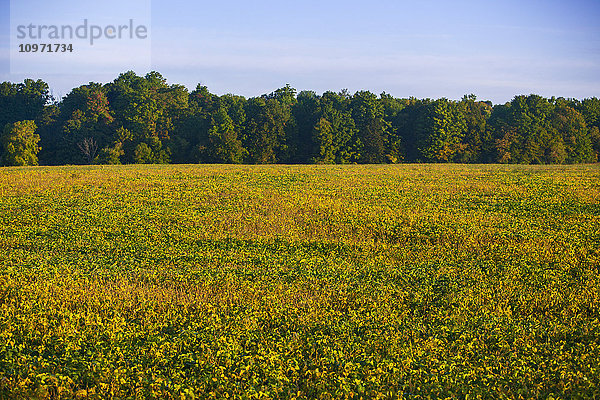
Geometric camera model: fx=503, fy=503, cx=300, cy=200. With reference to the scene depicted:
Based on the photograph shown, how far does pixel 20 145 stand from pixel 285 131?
128ft

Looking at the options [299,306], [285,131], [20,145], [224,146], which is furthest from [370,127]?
[299,306]

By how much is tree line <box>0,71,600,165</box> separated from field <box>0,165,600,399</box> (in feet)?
197

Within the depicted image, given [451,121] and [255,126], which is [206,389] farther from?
[451,121]

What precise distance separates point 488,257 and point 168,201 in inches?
592

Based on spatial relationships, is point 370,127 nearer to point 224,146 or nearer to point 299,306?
point 224,146

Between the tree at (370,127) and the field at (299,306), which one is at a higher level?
the tree at (370,127)

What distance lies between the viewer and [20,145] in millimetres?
71750

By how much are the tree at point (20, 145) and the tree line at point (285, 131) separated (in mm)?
142

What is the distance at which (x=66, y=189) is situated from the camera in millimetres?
28281

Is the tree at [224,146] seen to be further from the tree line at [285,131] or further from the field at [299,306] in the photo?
the field at [299,306]

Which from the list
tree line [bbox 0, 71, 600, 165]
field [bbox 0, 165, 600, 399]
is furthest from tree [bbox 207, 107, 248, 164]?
field [bbox 0, 165, 600, 399]

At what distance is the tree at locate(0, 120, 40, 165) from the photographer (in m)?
71.5

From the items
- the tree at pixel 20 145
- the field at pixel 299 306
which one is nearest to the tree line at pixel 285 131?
the tree at pixel 20 145

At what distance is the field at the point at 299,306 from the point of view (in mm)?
6695
